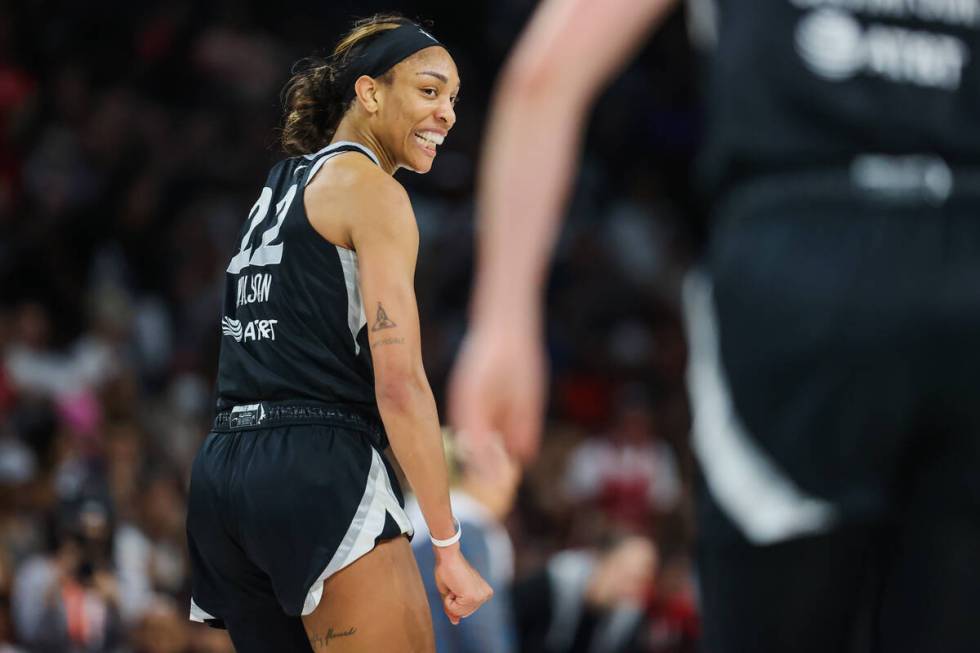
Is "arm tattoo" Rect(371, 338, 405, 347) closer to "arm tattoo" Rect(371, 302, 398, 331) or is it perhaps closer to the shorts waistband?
"arm tattoo" Rect(371, 302, 398, 331)

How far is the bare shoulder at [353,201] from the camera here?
3.41 m

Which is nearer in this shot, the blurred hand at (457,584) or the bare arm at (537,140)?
the bare arm at (537,140)

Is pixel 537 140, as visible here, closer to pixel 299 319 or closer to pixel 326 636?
pixel 299 319

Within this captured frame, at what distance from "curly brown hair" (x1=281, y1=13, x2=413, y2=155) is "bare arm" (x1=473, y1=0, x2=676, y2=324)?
69.4 inches

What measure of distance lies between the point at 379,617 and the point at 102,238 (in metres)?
7.64

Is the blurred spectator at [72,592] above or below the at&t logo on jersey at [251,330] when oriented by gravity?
below

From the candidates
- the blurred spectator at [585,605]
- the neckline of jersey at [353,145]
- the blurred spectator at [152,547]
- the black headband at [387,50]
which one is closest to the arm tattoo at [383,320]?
the neckline of jersey at [353,145]

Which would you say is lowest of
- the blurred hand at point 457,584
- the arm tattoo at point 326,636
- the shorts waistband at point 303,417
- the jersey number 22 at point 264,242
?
the arm tattoo at point 326,636

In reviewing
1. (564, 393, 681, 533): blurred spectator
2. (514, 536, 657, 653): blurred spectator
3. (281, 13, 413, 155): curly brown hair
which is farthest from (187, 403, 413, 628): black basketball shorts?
(564, 393, 681, 533): blurred spectator

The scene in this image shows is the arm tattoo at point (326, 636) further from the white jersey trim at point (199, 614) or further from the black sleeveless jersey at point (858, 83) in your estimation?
the black sleeveless jersey at point (858, 83)

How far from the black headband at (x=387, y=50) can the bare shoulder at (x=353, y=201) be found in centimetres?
28

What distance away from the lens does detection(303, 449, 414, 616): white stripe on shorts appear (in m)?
3.36

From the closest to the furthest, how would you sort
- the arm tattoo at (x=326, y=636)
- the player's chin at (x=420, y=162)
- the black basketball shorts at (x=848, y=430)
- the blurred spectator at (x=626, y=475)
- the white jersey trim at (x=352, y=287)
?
1. the black basketball shorts at (x=848, y=430)
2. the arm tattoo at (x=326, y=636)
3. the white jersey trim at (x=352, y=287)
4. the player's chin at (x=420, y=162)
5. the blurred spectator at (x=626, y=475)

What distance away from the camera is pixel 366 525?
11.1 feet
